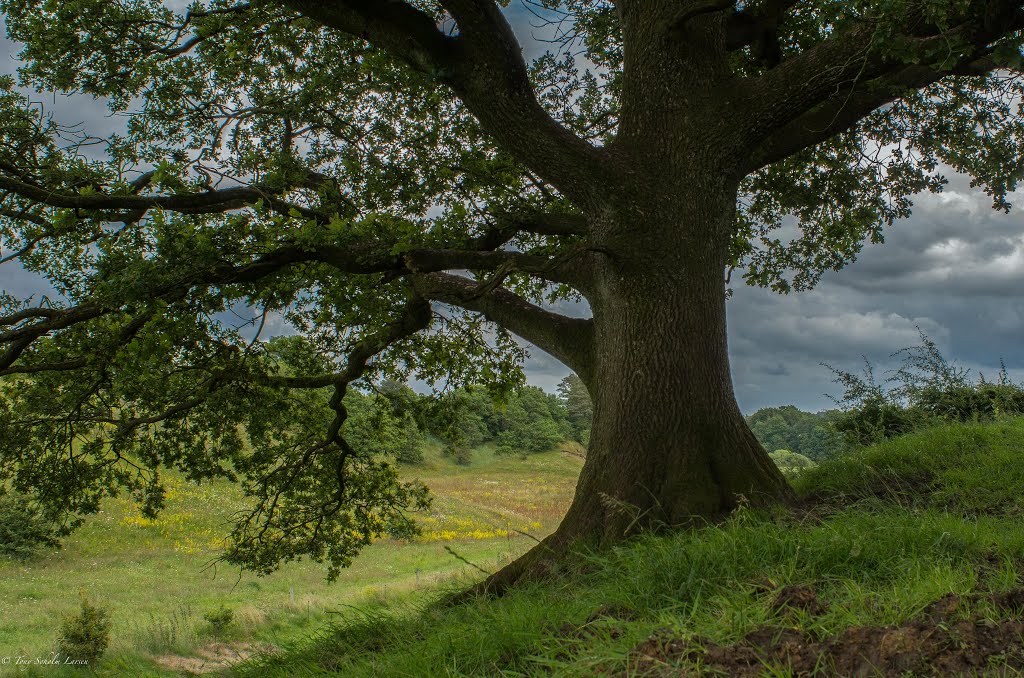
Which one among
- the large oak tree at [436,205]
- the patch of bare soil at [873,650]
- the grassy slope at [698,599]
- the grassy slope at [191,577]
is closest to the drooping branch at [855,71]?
the large oak tree at [436,205]

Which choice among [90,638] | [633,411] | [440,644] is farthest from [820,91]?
[90,638]

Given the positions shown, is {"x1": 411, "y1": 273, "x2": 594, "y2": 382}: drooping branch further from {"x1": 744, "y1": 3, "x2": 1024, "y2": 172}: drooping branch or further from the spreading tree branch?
{"x1": 744, "y1": 3, "x2": 1024, "y2": 172}: drooping branch

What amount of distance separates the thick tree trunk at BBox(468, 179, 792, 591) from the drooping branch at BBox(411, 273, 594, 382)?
79cm

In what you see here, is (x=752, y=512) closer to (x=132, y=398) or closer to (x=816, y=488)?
(x=816, y=488)

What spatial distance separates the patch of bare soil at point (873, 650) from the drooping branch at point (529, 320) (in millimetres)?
5584

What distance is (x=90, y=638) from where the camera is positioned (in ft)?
48.2

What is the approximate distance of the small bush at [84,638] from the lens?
1452 cm

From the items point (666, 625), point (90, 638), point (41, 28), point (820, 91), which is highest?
point (41, 28)

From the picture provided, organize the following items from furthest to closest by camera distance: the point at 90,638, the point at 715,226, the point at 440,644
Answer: the point at 90,638, the point at 715,226, the point at 440,644

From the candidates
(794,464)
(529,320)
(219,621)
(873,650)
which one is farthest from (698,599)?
(219,621)

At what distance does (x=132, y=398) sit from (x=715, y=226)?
29.1 feet

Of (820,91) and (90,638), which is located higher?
(820,91)

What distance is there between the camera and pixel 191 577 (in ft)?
87.3

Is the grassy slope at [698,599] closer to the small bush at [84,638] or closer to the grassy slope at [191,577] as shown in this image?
the grassy slope at [191,577]
